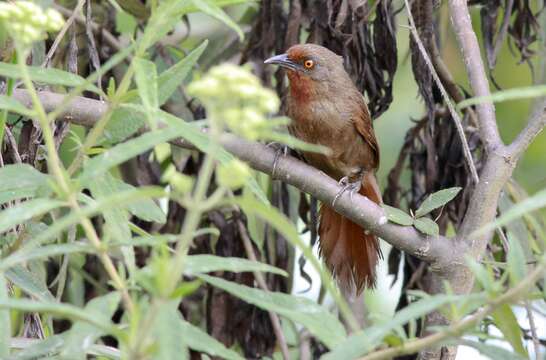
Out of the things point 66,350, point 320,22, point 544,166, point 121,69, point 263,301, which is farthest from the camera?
point 544,166

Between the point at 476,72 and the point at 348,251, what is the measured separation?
5.42 feet

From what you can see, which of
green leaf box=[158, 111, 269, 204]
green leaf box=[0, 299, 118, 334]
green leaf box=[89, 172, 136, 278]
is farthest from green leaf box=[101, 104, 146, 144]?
green leaf box=[0, 299, 118, 334]

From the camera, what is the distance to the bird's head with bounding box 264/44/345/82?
4855 mm

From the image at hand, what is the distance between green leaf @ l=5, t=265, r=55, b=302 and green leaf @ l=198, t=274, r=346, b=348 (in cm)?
73

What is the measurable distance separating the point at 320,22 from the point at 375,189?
1139 mm

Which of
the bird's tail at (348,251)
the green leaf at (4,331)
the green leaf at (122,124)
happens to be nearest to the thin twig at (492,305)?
the green leaf at (4,331)

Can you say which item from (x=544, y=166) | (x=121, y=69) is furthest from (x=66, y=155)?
(x=544, y=166)

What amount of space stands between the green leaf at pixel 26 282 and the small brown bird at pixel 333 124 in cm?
240

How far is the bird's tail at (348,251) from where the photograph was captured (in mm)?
4777

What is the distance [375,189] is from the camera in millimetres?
5184

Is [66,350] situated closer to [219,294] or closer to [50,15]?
[50,15]

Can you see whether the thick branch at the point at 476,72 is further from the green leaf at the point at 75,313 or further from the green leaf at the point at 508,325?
the green leaf at the point at 75,313

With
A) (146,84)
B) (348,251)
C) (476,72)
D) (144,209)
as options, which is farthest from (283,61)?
(146,84)

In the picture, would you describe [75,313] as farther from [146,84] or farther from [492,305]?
[492,305]
